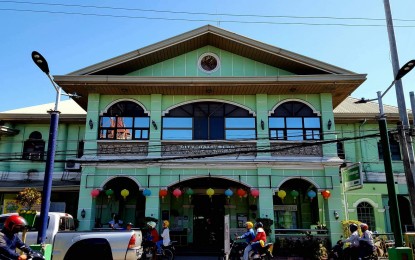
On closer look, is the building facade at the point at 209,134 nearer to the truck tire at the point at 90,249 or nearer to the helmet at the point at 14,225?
the truck tire at the point at 90,249

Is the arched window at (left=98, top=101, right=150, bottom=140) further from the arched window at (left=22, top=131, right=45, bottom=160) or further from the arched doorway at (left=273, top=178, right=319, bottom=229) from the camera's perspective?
the arched doorway at (left=273, top=178, right=319, bottom=229)

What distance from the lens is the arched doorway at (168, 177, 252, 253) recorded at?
19172 millimetres

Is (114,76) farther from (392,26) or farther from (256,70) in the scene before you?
(392,26)

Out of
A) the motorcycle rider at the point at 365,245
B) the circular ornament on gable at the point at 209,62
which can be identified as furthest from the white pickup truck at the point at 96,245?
the circular ornament on gable at the point at 209,62

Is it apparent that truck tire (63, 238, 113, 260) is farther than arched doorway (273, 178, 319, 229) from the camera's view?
No

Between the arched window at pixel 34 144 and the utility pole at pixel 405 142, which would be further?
the arched window at pixel 34 144

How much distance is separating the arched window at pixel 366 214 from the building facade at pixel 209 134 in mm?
3119

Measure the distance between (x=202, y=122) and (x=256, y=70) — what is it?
3838 millimetres

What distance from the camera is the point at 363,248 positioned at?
1149cm

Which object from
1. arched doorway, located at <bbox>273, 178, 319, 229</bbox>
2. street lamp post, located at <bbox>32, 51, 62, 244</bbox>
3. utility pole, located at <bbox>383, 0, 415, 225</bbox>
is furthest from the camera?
arched doorway, located at <bbox>273, 178, 319, 229</bbox>

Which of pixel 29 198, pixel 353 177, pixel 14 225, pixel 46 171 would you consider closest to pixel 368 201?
pixel 353 177

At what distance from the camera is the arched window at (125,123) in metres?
17.8

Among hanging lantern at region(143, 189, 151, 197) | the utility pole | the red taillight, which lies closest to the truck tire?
the red taillight

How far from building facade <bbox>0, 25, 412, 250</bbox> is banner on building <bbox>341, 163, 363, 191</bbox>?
349 millimetres
